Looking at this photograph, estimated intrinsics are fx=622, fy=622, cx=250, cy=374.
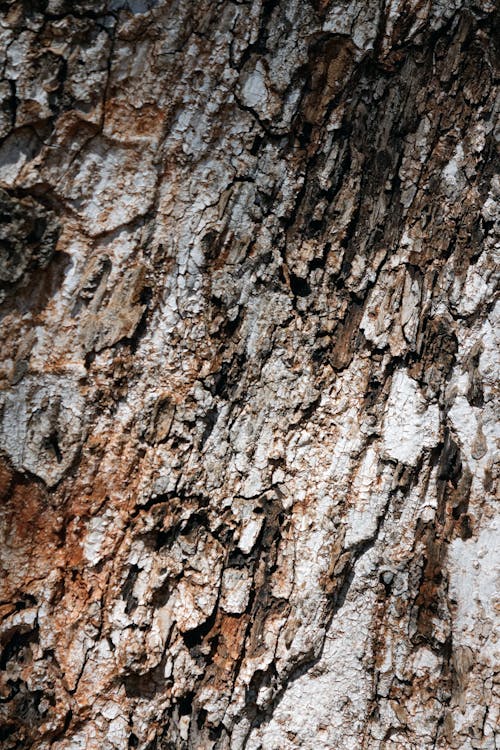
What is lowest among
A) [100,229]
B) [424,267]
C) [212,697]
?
[212,697]

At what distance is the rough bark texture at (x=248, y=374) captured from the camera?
132 centimetres

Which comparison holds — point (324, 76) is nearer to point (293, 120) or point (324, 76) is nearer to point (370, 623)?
point (293, 120)

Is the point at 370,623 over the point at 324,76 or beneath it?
beneath

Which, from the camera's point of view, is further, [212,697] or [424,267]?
[424,267]

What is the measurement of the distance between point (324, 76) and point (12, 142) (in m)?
0.70

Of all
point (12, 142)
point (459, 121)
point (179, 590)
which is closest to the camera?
point (12, 142)

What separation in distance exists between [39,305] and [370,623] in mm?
1046

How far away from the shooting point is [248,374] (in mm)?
1433

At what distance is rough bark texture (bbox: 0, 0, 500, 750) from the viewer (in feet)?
4.33

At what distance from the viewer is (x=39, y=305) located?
4.36ft

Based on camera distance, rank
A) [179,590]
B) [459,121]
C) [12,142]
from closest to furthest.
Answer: [12,142] → [179,590] → [459,121]

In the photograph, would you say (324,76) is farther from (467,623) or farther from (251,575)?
(467,623)

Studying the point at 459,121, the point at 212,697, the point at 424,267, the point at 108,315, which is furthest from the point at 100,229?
the point at 212,697

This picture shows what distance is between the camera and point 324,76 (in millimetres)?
1404
